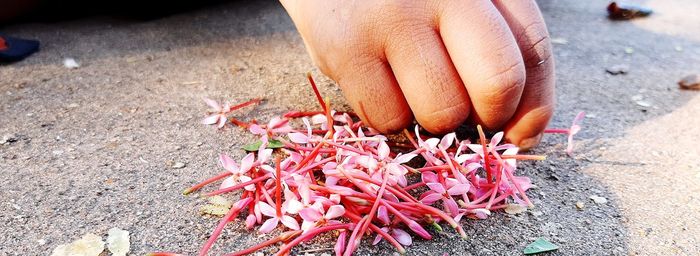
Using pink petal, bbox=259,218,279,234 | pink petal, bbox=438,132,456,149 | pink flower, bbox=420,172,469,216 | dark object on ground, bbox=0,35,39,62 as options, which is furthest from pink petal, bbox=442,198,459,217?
dark object on ground, bbox=0,35,39,62

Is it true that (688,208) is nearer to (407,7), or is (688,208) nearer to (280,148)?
(407,7)

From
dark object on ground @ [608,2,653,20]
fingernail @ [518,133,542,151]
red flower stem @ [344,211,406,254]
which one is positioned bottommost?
dark object on ground @ [608,2,653,20]

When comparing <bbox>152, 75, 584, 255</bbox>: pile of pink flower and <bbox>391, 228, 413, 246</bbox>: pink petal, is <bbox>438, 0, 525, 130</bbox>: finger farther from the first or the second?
<bbox>391, 228, 413, 246</bbox>: pink petal

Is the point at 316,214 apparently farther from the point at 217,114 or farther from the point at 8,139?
the point at 8,139

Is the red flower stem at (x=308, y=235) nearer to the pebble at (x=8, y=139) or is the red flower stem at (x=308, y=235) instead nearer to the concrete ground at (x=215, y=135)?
the concrete ground at (x=215, y=135)

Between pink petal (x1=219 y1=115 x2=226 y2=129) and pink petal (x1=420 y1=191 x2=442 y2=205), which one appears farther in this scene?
pink petal (x1=219 y1=115 x2=226 y2=129)

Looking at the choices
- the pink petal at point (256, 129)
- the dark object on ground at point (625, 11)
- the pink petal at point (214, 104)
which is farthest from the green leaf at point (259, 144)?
the dark object on ground at point (625, 11)

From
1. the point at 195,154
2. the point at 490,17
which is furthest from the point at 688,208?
the point at 195,154

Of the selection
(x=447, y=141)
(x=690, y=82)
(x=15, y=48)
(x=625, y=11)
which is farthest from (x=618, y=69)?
(x=15, y=48)
